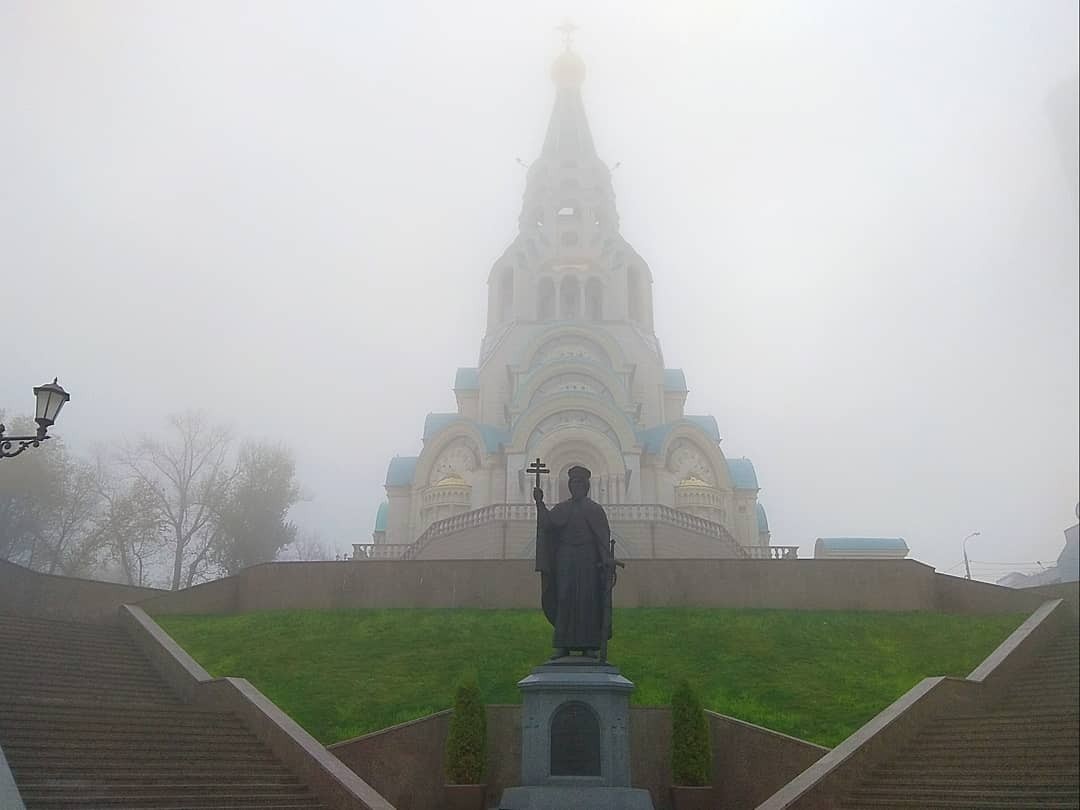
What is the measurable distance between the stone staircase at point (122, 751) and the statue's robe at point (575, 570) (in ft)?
11.7

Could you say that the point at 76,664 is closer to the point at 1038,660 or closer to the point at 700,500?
the point at 1038,660

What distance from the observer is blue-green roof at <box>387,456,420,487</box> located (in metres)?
34.1

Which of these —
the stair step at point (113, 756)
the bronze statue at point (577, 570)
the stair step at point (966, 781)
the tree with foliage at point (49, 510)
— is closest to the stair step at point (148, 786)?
the stair step at point (113, 756)

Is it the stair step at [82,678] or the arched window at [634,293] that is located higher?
the arched window at [634,293]

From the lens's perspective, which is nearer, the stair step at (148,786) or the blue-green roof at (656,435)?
the stair step at (148,786)

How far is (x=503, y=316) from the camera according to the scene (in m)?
39.8

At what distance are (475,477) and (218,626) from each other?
14.5 m

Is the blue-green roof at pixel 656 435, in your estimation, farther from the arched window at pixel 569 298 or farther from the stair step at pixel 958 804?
the stair step at pixel 958 804

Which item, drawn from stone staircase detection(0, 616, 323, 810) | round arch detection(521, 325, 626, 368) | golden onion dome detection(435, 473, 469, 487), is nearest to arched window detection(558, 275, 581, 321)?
round arch detection(521, 325, 626, 368)

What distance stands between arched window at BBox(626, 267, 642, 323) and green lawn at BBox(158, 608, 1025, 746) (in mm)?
22736

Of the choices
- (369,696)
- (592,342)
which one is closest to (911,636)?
(369,696)

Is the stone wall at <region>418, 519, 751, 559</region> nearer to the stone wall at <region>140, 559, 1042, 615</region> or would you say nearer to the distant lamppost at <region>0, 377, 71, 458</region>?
the stone wall at <region>140, 559, 1042, 615</region>

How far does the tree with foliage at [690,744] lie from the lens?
1109cm

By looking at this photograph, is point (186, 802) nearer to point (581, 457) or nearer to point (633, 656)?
point (633, 656)
